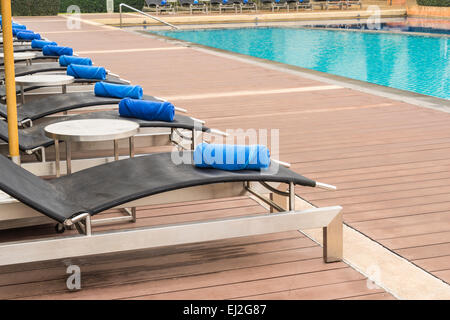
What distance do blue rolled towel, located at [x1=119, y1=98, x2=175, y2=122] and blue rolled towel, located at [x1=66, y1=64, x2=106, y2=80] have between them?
1.92 m

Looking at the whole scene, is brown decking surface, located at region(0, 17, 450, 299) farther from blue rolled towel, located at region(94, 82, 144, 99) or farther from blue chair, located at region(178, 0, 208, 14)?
blue chair, located at region(178, 0, 208, 14)

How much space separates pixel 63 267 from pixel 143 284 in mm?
393

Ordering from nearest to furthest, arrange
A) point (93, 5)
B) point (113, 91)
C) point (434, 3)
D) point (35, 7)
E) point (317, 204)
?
point (317, 204) < point (113, 91) < point (434, 3) < point (35, 7) < point (93, 5)

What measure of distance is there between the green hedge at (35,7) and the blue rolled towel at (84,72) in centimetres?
1914

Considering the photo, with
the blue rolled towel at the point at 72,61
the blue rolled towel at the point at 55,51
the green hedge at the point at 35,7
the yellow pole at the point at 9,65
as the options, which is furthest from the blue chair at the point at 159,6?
the yellow pole at the point at 9,65

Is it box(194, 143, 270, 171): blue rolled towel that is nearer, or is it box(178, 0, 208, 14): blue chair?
box(194, 143, 270, 171): blue rolled towel

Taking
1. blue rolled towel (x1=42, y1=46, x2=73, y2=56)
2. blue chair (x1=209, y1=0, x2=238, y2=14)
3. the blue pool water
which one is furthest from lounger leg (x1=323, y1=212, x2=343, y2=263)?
blue chair (x1=209, y1=0, x2=238, y2=14)

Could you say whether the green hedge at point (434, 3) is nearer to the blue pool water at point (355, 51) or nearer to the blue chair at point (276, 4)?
the blue chair at point (276, 4)

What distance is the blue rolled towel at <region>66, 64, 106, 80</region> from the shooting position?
5766 millimetres

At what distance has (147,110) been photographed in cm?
399

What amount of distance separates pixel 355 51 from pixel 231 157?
42.6 ft

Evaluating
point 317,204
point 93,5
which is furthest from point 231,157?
point 93,5

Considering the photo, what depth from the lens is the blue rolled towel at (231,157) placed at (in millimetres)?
2832

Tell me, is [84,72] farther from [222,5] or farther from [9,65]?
[222,5]
